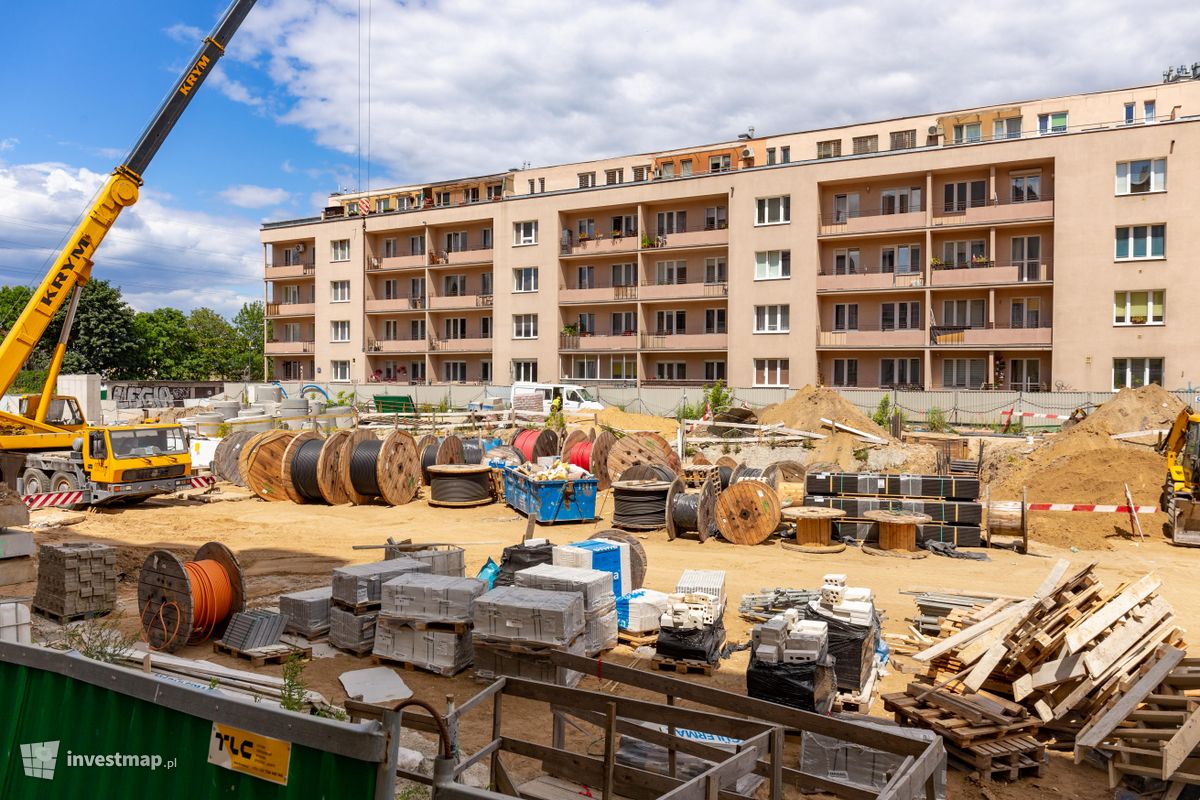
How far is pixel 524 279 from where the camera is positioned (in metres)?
51.3

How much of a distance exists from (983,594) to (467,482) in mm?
13189

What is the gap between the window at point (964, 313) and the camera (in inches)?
1574

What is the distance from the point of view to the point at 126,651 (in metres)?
8.82

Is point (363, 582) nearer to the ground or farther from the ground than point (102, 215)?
nearer to the ground

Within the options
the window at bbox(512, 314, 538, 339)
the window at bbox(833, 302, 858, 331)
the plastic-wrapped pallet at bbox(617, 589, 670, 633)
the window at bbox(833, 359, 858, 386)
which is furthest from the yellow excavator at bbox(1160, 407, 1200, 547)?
the window at bbox(512, 314, 538, 339)

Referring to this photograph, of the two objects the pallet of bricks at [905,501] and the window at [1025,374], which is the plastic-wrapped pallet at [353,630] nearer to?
the pallet of bricks at [905,501]

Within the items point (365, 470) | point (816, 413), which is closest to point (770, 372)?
point (816, 413)

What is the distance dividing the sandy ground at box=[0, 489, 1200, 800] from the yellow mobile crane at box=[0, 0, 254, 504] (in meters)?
0.95

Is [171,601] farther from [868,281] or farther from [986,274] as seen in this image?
[986,274]

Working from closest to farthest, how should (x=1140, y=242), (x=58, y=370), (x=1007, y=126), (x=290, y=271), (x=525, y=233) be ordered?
(x=58, y=370), (x=1140, y=242), (x=1007, y=126), (x=525, y=233), (x=290, y=271)

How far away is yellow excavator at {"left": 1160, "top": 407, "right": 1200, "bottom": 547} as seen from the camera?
59.2ft

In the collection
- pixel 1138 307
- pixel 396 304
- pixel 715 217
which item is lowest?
pixel 1138 307

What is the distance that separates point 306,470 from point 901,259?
100 feet

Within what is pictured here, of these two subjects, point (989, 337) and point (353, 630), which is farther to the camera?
point (989, 337)
